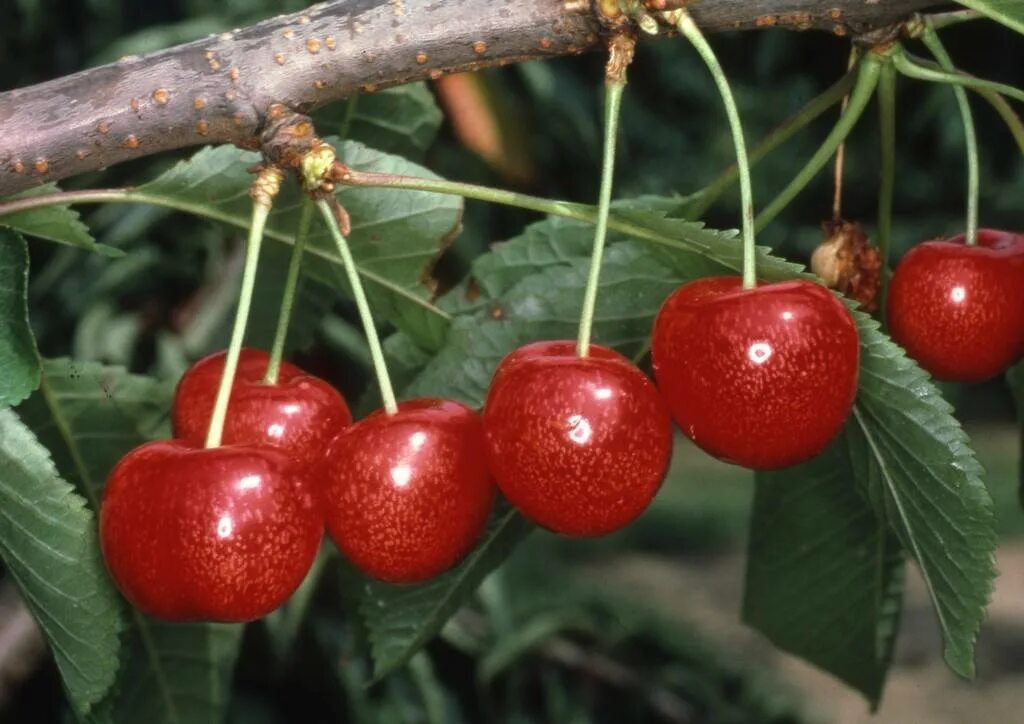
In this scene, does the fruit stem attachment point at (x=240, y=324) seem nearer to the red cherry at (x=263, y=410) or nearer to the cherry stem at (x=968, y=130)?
the red cherry at (x=263, y=410)

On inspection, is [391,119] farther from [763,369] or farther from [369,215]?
[763,369]

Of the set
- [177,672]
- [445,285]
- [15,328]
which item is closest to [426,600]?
[177,672]

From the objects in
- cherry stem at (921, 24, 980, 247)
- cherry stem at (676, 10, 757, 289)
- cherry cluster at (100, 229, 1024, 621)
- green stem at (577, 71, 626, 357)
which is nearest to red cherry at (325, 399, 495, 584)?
cherry cluster at (100, 229, 1024, 621)

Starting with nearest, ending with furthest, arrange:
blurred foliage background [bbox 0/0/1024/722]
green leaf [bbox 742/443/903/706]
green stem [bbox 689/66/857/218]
A: green stem [bbox 689/66/857/218]
green leaf [bbox 742/443/903/706]
blurred foliage background [bbox 0/0/1024/722]

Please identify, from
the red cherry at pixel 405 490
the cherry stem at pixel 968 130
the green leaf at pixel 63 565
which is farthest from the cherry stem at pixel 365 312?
the cherry stem at pixel 968 130

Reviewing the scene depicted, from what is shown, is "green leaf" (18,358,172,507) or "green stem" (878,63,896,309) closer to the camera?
"green stem" (878,63,896,309)

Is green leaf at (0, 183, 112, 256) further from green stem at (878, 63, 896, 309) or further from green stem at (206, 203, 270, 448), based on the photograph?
green stem at (878, 63, 896, 309)
